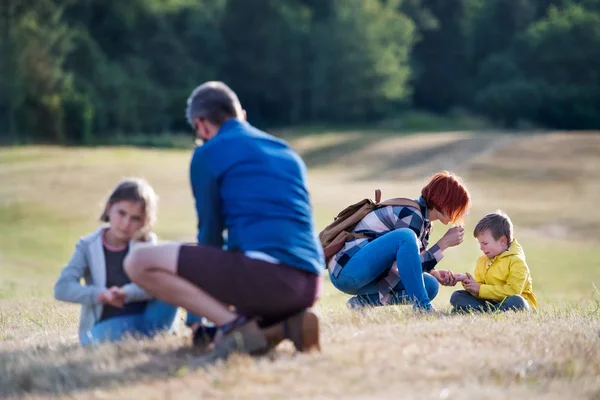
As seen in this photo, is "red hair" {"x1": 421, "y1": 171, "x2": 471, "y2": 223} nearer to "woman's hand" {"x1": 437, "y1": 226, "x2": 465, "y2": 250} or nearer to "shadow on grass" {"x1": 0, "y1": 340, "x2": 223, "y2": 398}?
"woman's hand" {"x1": 437, "y1": 226, "x2": 465, "y2": 250}

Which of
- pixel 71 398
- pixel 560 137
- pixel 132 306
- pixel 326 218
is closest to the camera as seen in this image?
pixel 71 398

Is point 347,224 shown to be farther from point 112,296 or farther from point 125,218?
point 112,296

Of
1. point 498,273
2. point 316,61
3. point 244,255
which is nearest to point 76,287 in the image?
point 244,255

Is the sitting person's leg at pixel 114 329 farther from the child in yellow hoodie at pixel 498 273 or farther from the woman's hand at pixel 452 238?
the child in yellow hoodie at pixel 498 273

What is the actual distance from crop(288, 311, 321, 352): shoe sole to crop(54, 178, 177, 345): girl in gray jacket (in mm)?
1044

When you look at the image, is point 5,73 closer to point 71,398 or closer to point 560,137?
point 560,137

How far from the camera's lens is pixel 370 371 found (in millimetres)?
4555

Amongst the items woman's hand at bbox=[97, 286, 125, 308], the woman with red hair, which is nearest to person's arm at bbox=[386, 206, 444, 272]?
the woman with red hair

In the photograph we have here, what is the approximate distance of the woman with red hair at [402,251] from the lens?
22.5 feet

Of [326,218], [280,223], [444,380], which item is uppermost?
[280,223]

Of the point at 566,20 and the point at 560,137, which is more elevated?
the point at 566,20

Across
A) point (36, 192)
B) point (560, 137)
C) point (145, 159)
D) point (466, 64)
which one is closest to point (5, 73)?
point (145, 159)

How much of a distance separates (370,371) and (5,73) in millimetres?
47488

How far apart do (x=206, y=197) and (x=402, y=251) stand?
93.5 inches
